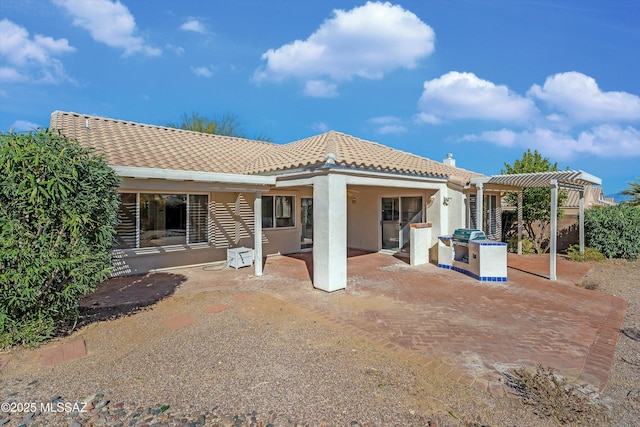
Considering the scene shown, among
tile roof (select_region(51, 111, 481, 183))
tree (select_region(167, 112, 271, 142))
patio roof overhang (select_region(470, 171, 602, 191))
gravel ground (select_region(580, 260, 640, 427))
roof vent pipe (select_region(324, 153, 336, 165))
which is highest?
tree (select_region(167, 112, 271, 142))

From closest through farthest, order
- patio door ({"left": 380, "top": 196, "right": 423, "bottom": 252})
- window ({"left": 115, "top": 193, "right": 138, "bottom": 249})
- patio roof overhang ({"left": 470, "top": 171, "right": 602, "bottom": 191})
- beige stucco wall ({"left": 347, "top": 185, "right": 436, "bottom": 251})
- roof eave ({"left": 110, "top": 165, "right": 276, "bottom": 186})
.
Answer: roof eave ({"left": 110, "top": 165, "right": 276, "bottom": 186}) → patio roof overhang ({"left": 470, "top": 171, "right": 602, "bottom": 191}) → window ({"left": 115, "top": 193, "right": 138, "bottom": 249}) → patio door ({"left": 380, "top": 196, "right": 423, "bottom": 252}) → beige stucco wall ({"left": 347, "top": 185, "right": 436, "bottom": 251})

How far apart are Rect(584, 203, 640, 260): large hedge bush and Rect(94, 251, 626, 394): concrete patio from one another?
2845mm

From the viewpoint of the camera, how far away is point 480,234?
10.4 meters

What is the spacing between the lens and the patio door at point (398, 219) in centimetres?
1351

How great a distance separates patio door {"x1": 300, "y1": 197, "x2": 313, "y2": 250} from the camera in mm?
15180

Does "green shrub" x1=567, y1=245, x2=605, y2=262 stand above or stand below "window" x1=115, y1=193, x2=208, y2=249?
below

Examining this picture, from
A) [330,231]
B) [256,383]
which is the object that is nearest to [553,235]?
[330,231]

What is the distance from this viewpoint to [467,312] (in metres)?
6.86

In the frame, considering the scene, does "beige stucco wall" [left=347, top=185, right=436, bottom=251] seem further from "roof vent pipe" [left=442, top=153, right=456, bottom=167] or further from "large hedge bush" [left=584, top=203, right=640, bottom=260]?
"large hedge bush" [left=584, top=203, right=640, bottom=260]

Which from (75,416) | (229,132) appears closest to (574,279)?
(75,416)

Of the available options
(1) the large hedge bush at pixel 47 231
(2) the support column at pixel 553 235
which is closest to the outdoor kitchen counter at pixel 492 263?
(2) the support column at pixel 553 235

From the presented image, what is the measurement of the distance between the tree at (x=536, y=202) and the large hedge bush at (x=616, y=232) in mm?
1642

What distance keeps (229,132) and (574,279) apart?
32613mm

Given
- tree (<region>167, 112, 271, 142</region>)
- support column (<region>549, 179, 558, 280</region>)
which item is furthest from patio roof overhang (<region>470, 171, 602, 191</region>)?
tree (<region>167, 112, 271, 142</region>)
